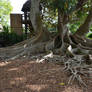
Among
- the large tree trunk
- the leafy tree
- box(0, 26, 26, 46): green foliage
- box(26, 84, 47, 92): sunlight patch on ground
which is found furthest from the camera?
box(0, 26, 26, 46): green foliage

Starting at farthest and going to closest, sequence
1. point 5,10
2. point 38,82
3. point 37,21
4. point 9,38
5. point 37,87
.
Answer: point 5,10 < point 9,38 < point 37,21 < point 38,82 < point 37,87

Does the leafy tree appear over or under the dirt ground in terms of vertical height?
over

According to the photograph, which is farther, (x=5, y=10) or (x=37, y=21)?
(x=5, y=10)

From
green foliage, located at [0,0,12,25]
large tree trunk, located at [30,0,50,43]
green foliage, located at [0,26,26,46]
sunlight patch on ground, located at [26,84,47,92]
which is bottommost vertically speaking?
sunlight patch on ground, located at [26,84,47,92]

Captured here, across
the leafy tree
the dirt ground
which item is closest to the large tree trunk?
the leafy tree

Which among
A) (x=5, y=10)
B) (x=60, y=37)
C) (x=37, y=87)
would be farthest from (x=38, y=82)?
(x=5, y=10)

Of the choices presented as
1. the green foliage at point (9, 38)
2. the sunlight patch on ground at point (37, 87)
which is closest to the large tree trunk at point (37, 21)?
the green foliage at point (9, 38)

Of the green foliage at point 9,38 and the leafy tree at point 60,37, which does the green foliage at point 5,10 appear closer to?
the green foliage at point 9,38

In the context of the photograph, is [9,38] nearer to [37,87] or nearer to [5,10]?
[37,87]

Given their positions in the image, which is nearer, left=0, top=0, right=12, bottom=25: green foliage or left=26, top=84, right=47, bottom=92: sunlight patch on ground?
left=26, top=84, right=47, bottom=92: sunlight patch on ground

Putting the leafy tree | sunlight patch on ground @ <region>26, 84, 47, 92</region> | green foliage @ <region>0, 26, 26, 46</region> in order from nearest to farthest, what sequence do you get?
sunlight patch on ground @ <region>26, 84, 47, 92</region> < the leafy tree < green foliage @ <region>0, 26, 26, 46</region>

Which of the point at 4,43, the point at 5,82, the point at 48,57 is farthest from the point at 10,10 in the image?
the point at 5,82

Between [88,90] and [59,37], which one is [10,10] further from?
[88,90]

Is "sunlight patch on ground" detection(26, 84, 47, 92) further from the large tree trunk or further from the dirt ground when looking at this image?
the large tree trunk
